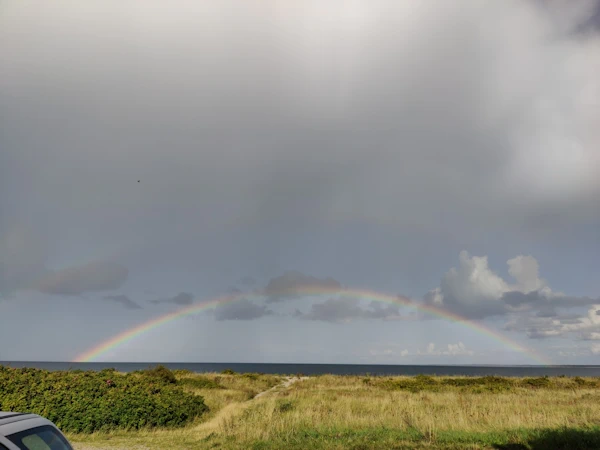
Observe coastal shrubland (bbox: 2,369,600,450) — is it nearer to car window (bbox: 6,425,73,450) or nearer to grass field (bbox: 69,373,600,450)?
grass field (bbox: 69,373,600,450)

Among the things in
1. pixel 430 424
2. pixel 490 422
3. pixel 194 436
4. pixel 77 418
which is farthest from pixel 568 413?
pixel 77 418

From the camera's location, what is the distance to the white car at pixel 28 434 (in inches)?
185

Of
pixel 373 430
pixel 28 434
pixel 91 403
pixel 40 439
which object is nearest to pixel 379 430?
pixel 373 430

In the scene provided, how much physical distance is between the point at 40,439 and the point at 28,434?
232 millimetres

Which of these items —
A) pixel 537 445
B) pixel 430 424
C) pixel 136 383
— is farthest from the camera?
pixel 136 383

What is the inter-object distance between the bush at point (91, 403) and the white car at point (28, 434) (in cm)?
1455

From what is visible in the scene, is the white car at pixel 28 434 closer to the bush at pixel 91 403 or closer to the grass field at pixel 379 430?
the grass field at pixel 379 430

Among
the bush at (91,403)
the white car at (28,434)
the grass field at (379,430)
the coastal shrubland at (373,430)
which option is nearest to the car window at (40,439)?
the white car at (28,434)

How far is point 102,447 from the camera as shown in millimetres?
15203

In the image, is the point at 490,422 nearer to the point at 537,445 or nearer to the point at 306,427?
the point at 537,445

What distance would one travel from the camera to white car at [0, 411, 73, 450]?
4.69 meters

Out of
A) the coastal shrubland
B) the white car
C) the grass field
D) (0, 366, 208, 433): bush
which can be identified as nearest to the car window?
the white car

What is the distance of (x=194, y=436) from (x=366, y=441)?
23.1ft

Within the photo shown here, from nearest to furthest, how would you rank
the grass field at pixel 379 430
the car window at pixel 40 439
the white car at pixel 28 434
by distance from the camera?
the white car at pixel 28 434 < the car window at pixel 40 439 < the grass field at pixel 379 430
